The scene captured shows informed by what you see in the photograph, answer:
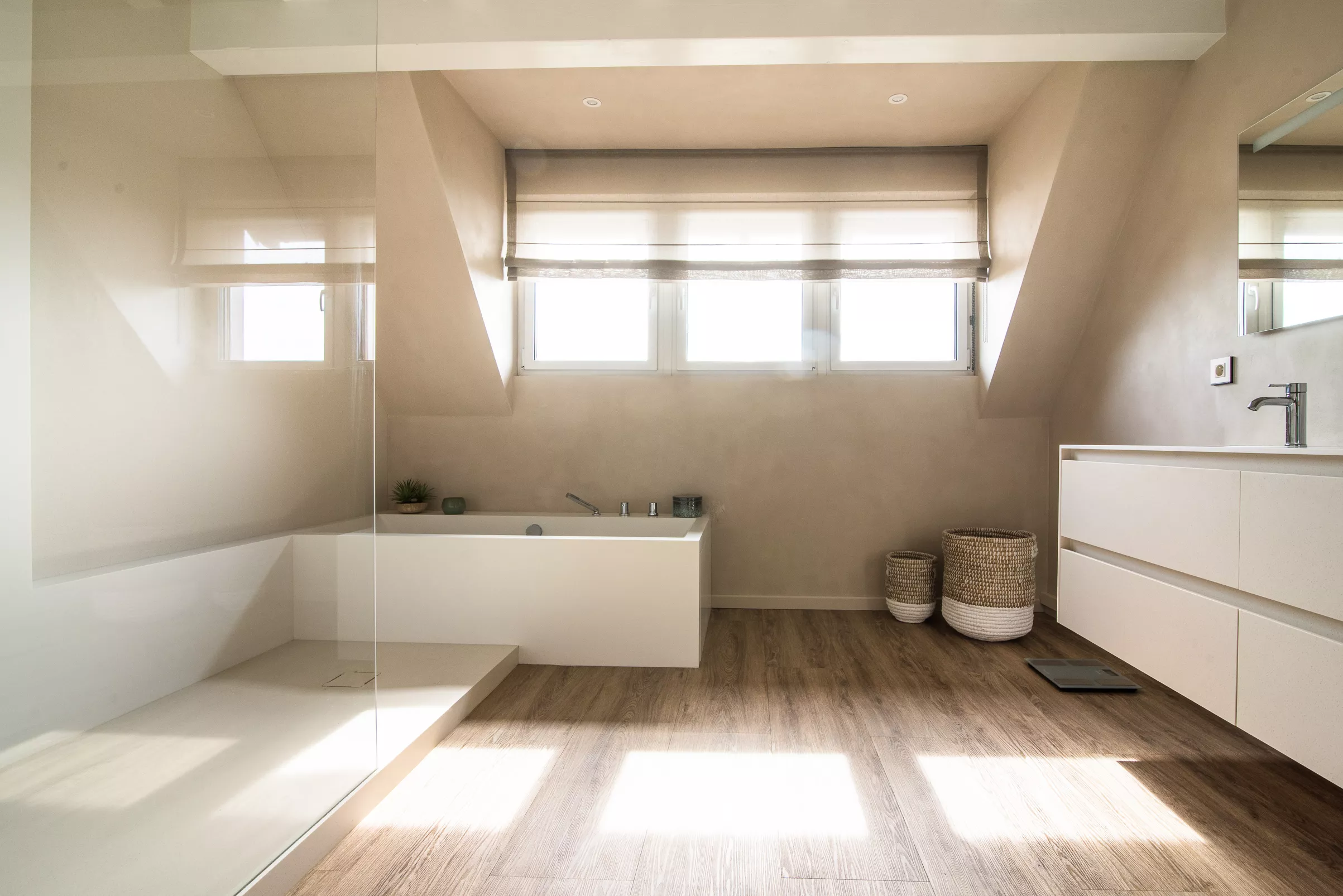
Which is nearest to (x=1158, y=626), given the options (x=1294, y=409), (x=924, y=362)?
(x=1294, y=409)

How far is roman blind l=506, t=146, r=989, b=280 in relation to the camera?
3.58 meters

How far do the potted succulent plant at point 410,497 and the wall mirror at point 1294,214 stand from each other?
3658 millimetres

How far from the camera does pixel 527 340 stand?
3877 mm

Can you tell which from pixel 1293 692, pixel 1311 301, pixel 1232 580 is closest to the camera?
pixel 1293 692

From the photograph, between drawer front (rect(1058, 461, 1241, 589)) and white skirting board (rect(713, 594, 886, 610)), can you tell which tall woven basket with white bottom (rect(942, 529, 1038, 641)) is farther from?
drawer front (rect(1058, 461, 1241, 589))

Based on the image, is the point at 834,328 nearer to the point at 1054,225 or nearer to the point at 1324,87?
the point at 1054,225

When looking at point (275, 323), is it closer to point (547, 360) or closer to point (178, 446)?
point (178, 446)

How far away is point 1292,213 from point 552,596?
9.14 ft

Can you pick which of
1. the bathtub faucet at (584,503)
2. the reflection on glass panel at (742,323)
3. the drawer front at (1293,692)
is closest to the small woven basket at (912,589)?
the reflection on glass panel at (742,323)

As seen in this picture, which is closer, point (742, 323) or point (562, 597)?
point (562, 597)

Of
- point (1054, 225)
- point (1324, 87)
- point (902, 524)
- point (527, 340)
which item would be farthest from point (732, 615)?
point (1324, 87)

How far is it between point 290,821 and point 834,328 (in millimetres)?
3205

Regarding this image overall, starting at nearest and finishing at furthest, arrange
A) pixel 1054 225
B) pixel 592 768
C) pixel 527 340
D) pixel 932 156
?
pixel 592 768 → pixel 1054 225 → pixel 932 156 → pixel 527 340

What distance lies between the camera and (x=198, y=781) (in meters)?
1.20
